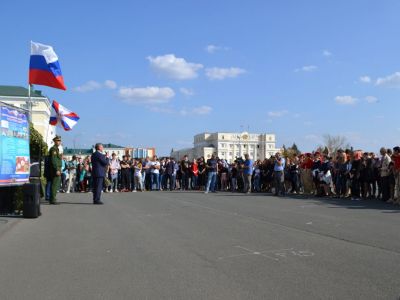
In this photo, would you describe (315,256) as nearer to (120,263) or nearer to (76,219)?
(120,263)

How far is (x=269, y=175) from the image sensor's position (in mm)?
24203

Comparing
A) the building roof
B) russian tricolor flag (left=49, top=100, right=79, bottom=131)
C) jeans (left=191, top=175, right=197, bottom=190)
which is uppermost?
the building roof

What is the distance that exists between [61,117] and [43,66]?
4302 mm

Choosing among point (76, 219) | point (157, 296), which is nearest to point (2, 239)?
point (76, 219)

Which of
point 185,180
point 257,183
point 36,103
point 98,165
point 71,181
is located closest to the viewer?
point 98,165

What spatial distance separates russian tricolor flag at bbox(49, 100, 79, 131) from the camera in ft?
68.1

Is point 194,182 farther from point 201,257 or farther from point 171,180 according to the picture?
point 201,257

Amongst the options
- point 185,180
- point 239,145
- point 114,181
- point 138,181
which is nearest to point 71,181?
point 114,181

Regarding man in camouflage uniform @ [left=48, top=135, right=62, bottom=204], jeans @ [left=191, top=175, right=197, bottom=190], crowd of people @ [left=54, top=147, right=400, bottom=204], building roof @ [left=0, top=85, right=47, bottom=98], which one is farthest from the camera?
building roof @ [left=0, top=85, right=47, bottom=98]

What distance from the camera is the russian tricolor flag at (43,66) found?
55.2 feet

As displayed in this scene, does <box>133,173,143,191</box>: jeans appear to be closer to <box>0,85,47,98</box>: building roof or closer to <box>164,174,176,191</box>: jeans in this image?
<box>164,174,176,191</box>: jeans

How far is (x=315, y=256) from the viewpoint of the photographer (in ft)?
23.4

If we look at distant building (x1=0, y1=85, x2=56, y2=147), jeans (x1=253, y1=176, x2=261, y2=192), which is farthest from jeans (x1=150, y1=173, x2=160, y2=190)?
distant building (x1=0, y1=85, x2=56, y2=147)

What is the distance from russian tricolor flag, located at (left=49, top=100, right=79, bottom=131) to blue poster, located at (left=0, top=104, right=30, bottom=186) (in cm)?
808
